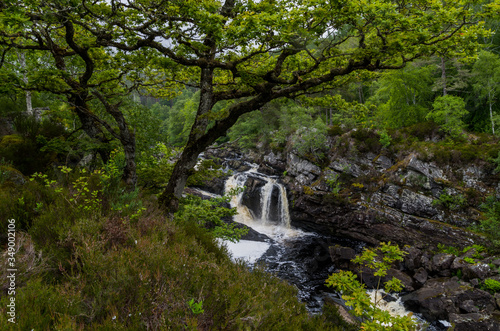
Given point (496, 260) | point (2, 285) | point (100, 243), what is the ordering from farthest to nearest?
point (496, 260), point (100, 243), point (2, 285)

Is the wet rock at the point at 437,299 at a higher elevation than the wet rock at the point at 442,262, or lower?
Answer: lower

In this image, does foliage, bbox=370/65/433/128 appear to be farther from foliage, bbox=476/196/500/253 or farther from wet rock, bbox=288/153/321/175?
foliage, bbox=476/196/500/253

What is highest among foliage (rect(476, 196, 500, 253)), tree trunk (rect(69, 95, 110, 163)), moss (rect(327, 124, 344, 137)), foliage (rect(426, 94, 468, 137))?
foliage (rect(426, 94, 468, 137))

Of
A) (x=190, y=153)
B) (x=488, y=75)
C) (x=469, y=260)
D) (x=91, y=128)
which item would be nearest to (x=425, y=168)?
(x=469, y=260)

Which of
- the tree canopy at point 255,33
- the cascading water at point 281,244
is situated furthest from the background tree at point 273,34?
the cascading water at point 281,244

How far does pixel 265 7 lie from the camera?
4.51 metres

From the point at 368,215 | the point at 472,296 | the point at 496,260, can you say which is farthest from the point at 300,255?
the point at 496,260

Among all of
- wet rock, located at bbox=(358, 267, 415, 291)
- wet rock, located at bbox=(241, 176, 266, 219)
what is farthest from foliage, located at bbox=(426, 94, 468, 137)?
wet rock, located at bbox=(241, 176, 266, 219)

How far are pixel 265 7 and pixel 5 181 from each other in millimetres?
6180

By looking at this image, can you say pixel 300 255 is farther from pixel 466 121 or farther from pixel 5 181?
pixel 466 121

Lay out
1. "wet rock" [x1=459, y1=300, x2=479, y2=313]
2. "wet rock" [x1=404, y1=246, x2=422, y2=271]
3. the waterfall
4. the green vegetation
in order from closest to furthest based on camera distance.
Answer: "wet rock" [x1=459, y1=300, x2=479, y2=313] < the green vegetation < "wet rock" [x1=404, y1=246, x2=422, y2=271] < the waterfall

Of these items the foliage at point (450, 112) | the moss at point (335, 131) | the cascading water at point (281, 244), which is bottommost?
the cascading water at point (281, 244)

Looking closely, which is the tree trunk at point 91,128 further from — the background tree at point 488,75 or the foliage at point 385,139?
the background tree at point 488,75

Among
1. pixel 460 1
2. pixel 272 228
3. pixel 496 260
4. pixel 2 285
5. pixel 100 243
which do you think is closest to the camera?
pixel 2 285
